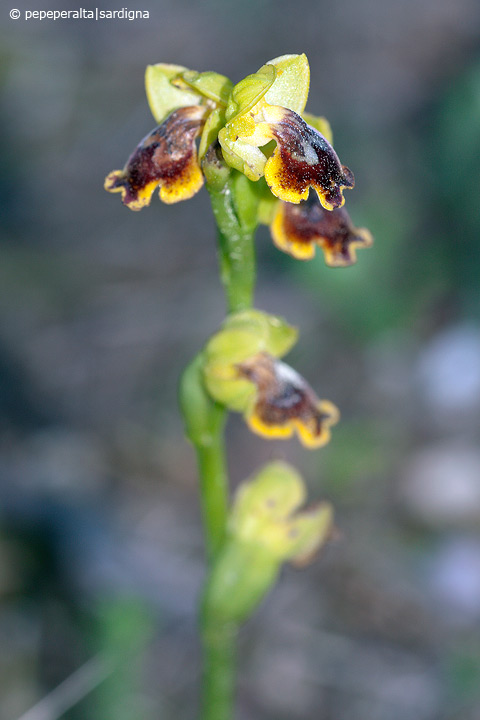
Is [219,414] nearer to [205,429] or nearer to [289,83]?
[205,429]

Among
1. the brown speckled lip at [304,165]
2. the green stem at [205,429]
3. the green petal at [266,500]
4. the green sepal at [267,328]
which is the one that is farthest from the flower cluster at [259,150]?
the green petal at [266,500]

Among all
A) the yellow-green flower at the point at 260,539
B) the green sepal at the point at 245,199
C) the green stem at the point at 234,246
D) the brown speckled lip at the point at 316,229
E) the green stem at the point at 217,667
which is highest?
the brown speckled lip at the point at 316,229

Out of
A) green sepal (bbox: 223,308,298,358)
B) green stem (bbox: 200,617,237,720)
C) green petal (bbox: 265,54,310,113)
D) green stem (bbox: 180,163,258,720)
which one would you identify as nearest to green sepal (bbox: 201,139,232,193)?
green stem (bbox: 180,163,258,720)

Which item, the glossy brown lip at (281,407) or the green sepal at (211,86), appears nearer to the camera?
the green sepal at (211,86)

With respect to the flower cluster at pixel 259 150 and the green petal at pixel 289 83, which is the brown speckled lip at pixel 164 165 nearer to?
the flower cluster at pixel 259 150

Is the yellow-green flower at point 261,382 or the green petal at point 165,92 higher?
the green petal at point 165,92

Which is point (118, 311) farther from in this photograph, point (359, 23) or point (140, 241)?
point (359, 23)

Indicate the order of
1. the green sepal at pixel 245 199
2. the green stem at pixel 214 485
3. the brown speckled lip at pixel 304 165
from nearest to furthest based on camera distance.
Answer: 1. the brown speckled lip at pixel 304 165
2. the green sepal at pixel 245 199
3. the green stem at pixel 214 485

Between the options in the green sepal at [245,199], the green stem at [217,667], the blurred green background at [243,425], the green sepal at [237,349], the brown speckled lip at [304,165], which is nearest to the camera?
the brown speckled lip at [304,165]
